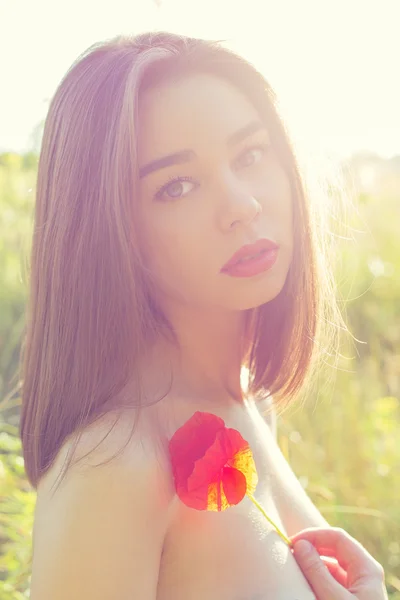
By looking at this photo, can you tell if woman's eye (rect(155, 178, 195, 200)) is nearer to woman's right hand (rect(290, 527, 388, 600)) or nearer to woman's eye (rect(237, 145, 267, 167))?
woman's eye (rect(237, 145, 267, 167))

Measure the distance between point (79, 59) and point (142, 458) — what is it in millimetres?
654

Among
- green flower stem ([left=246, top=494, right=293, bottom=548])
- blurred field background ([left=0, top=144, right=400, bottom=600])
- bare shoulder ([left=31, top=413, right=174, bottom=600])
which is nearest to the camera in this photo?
bare shoulder ([left=31, top=413, right=174, bottom=600])

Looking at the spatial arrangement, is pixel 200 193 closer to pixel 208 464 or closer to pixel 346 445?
pixel 208 464

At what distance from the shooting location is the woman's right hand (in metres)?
1.11

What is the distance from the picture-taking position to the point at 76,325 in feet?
3.60

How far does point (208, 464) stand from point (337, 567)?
1.30 ft

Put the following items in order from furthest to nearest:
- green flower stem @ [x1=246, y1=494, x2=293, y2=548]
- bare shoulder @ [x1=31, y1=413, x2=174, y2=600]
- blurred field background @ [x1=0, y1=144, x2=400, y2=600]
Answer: blurred field background @ [x1=0, y1=144, x2=400, y2=600] → green flower stem @ [x1=246, y1=494, x2=293, y2=548] → bare shoulder @ [x1=31, y1=413, x2=174, y2=600]

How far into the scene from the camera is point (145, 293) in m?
1.15

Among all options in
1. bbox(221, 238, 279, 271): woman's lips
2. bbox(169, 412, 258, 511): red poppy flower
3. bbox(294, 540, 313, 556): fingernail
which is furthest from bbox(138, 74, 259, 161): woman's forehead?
bbox(294, 540, 313, 556): fingernail

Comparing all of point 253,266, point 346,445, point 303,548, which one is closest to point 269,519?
point 303,548

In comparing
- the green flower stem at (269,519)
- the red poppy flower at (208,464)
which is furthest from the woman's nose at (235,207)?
the green flower stem at (269,519)

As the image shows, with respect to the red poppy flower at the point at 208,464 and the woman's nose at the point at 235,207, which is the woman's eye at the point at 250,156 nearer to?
the woman's nose at the point at 235,207

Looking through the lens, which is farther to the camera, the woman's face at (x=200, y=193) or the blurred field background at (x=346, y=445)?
the blurred field background at (x=346, y=445)

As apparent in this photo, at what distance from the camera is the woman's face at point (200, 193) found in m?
1.09
